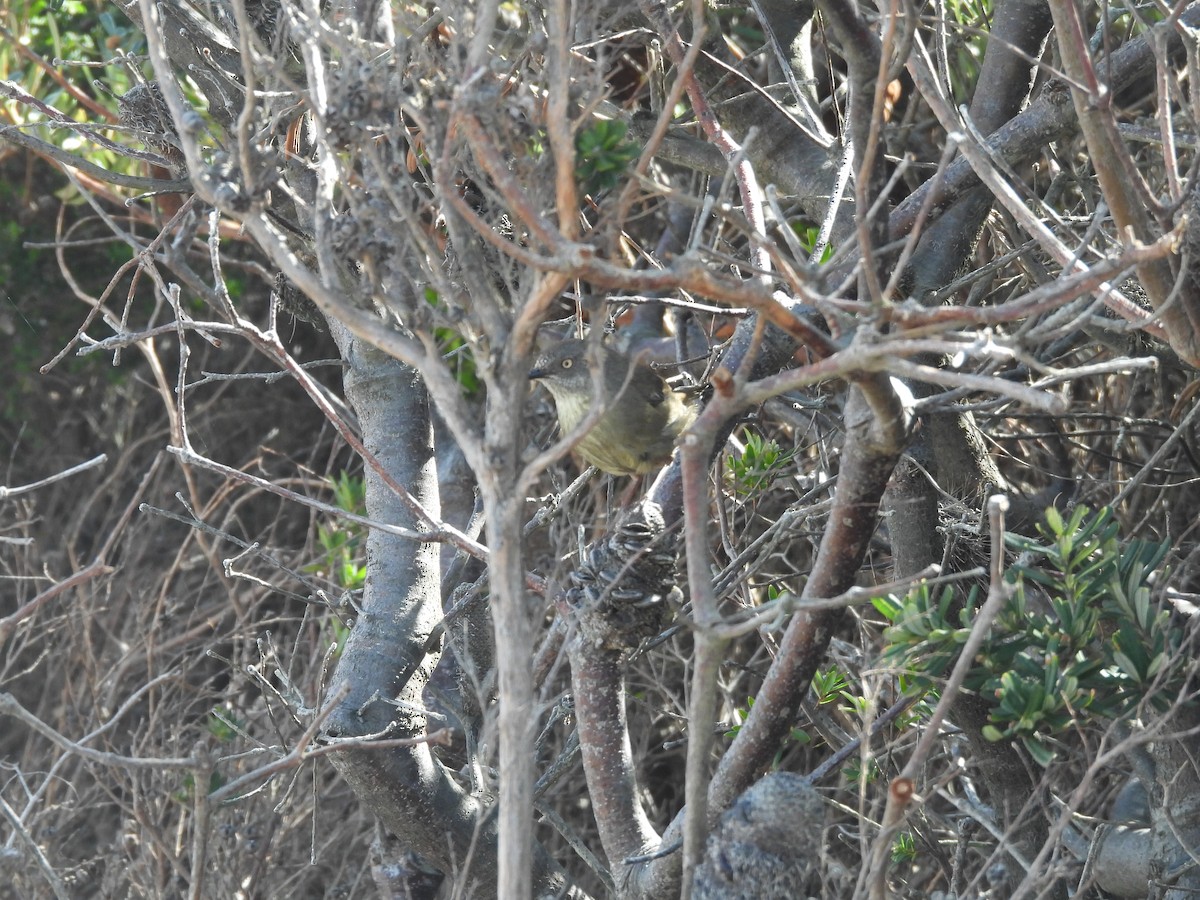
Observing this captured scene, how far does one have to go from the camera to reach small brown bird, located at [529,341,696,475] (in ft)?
12.8

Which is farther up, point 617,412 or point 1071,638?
point 1071,638

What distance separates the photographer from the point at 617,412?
3945 millimetres

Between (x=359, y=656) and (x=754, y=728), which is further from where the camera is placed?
(x=359, y=656)

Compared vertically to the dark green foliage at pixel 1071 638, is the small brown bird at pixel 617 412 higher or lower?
lower

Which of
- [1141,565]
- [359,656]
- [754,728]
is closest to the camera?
[754,728]

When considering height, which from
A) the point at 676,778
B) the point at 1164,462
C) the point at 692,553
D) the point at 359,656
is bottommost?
the point at 676,778

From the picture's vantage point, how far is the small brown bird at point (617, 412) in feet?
12.8

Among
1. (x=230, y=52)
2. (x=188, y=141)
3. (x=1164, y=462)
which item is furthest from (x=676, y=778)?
(x=188, y=141)

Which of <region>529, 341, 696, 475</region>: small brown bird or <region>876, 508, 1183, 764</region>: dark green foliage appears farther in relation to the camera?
<region>529, 341, 696, 475</region>: small brown bird

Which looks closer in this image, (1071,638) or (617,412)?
(1071,638)

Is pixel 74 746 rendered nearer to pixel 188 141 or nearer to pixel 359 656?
pixel 188 141

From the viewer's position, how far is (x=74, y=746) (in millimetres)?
1729

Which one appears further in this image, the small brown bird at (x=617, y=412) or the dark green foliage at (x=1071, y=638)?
the small brown bird at (x=617, y=412)

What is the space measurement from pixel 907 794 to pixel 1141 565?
0.90 m
